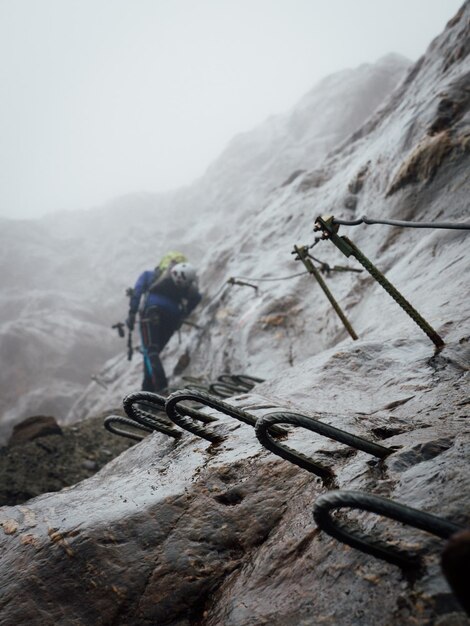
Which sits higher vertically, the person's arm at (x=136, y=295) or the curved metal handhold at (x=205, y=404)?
the person's arm at (x=136, y=295)

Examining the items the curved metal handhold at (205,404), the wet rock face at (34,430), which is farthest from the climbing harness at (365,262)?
the wet rock face at (34,430)

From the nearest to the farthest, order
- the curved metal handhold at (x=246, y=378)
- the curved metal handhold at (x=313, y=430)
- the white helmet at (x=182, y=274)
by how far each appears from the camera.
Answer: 1. the curved metal handhold at (x=313, y=430)
2. the curved metal handhold at (x=246, y=378)
3. the white helmet at (x=182, y=274)

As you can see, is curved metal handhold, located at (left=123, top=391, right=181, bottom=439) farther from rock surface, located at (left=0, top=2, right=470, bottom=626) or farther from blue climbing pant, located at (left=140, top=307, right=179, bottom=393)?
blue climbing pant, located at (left=140, top=307, right=179, bottom=393)

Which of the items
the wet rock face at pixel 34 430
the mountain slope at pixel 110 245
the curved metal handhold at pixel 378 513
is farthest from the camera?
the mountain slope at pixel 110 245

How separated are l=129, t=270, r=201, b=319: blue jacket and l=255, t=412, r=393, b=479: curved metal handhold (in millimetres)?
8653

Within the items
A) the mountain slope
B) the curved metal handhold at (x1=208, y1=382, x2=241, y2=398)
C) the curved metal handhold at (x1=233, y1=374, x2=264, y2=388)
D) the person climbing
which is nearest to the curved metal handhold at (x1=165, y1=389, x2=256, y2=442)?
the curved metal handhold at (x1=208, y1=382, x2=241, y2=398)

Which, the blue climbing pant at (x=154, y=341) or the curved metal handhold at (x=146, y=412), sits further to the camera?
the blue climbing pant at (x=154, y=341)

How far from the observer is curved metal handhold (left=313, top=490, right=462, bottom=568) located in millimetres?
1108

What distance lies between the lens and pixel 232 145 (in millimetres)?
39094

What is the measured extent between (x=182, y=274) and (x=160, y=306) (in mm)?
1103

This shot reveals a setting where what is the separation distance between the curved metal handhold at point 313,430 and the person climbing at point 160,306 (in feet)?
25.9

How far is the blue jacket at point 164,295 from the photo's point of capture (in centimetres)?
1023

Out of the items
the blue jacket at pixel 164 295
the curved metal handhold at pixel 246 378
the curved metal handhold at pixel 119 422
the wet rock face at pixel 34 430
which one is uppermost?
the blue jacket at pixel 164 295

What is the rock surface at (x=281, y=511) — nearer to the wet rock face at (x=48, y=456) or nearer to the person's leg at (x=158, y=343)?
the wet rock face at (x=48, y=456)
